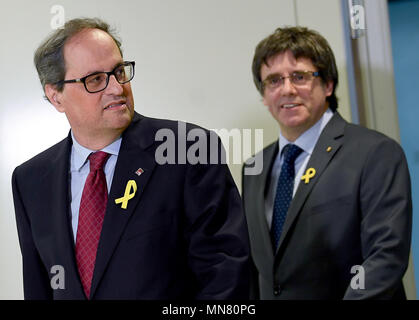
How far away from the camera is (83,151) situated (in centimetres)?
121

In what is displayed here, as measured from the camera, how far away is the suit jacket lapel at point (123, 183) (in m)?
1.10

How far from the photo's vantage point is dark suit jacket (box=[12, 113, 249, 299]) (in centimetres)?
111

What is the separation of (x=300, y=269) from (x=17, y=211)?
2.29ft

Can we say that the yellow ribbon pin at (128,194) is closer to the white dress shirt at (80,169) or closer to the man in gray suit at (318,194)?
the white dress shirt at (80,169)

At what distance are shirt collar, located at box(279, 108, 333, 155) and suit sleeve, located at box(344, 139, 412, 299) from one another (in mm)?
165

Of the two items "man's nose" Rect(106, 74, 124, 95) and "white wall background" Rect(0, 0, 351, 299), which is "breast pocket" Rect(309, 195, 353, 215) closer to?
"white wall background" Rect(0, 0, 351, 299)

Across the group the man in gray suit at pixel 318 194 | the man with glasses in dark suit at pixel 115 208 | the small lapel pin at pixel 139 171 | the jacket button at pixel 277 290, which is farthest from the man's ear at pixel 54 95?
the jacket button at pixel 277 290

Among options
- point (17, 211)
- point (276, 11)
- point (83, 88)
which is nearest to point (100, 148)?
point (83, 88)

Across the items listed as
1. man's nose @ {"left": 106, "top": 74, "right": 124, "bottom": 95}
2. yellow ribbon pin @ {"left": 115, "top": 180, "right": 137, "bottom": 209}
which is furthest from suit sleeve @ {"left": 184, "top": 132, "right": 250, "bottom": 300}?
man's nose @ {"left": 106, "top": 74, "right": 124, "bottom": 95}

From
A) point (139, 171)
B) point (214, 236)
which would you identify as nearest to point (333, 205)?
point (214, 236)

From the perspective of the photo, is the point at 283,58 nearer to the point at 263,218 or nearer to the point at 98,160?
the point at 263,218

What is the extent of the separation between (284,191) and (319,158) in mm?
126

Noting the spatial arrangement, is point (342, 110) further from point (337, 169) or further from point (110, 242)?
point (110, 242)

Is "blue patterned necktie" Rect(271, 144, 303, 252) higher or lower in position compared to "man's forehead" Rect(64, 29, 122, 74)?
lower
